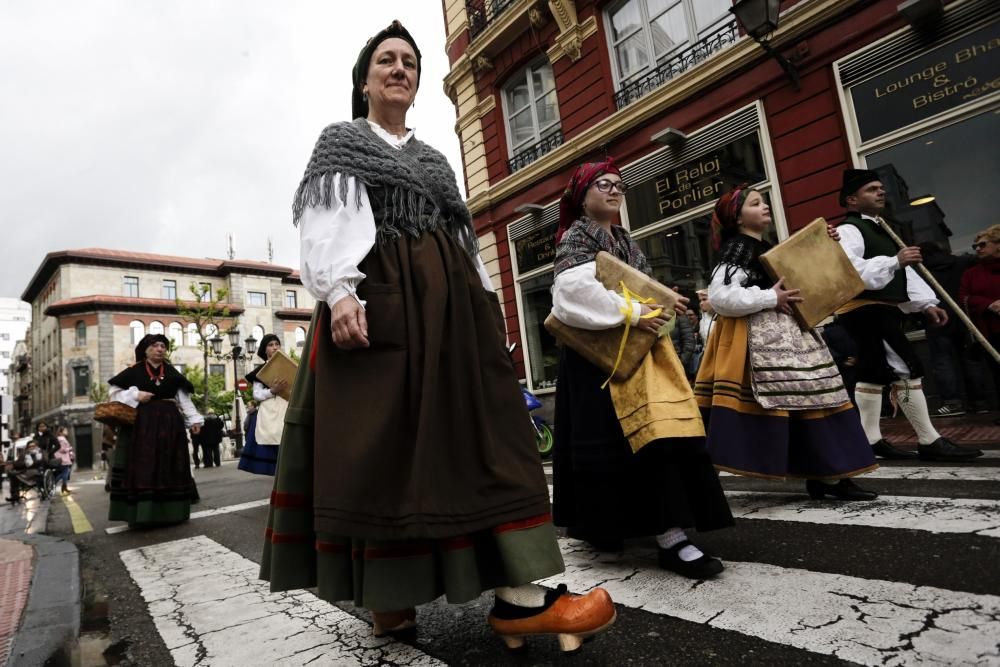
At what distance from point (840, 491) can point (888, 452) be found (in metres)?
1.59

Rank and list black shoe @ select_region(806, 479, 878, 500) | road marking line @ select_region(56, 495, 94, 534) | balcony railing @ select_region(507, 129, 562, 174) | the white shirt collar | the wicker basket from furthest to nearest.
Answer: balcony railing @ select_region(507, 129, 562, 174) → road marking line @ select_region(56, 495, 94, 534) → the wicker basket → black shoe @ select_region(806, 479, 878, 500) → the white shirt collar

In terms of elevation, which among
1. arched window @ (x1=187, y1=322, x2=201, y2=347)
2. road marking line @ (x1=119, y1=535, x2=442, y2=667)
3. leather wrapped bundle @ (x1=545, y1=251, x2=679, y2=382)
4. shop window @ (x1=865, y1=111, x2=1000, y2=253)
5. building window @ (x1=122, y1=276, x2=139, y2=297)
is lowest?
road marking line @ (x1=119, y1=535, x2=442, y2=667)

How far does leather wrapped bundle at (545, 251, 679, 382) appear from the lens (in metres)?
2.42

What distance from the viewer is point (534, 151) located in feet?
40.4

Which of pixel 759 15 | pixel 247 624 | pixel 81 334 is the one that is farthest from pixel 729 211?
pixel 81 334

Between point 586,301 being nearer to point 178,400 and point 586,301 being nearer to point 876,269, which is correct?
point 876,269

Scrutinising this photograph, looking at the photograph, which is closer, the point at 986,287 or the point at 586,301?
the point at 586,301

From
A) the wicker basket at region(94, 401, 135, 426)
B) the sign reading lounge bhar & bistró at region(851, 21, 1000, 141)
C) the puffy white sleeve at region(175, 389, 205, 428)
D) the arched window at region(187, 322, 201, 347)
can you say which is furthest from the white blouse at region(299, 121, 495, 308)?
the arched window at region(187, 322, 201, 347)

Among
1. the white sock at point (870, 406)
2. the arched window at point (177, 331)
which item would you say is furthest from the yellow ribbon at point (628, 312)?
→ the arched window at point (177, 331)

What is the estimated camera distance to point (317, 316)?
1945 millimetres

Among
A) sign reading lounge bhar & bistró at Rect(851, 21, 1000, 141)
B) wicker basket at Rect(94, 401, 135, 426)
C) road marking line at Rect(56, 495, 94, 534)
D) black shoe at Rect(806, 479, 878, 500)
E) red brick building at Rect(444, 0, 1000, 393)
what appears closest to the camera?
black shoe at Rect(806, 479, 878, 500)

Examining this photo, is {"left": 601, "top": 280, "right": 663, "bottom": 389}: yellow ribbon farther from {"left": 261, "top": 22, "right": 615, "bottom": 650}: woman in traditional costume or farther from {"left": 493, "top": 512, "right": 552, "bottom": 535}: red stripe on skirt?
{"left": 493, "top": 512, "right": 552, "bottom": 535}: red stripe on skirt

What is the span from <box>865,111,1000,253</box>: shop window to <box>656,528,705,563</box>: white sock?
654cm

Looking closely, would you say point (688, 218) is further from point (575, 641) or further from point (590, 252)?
point (575, 641)
